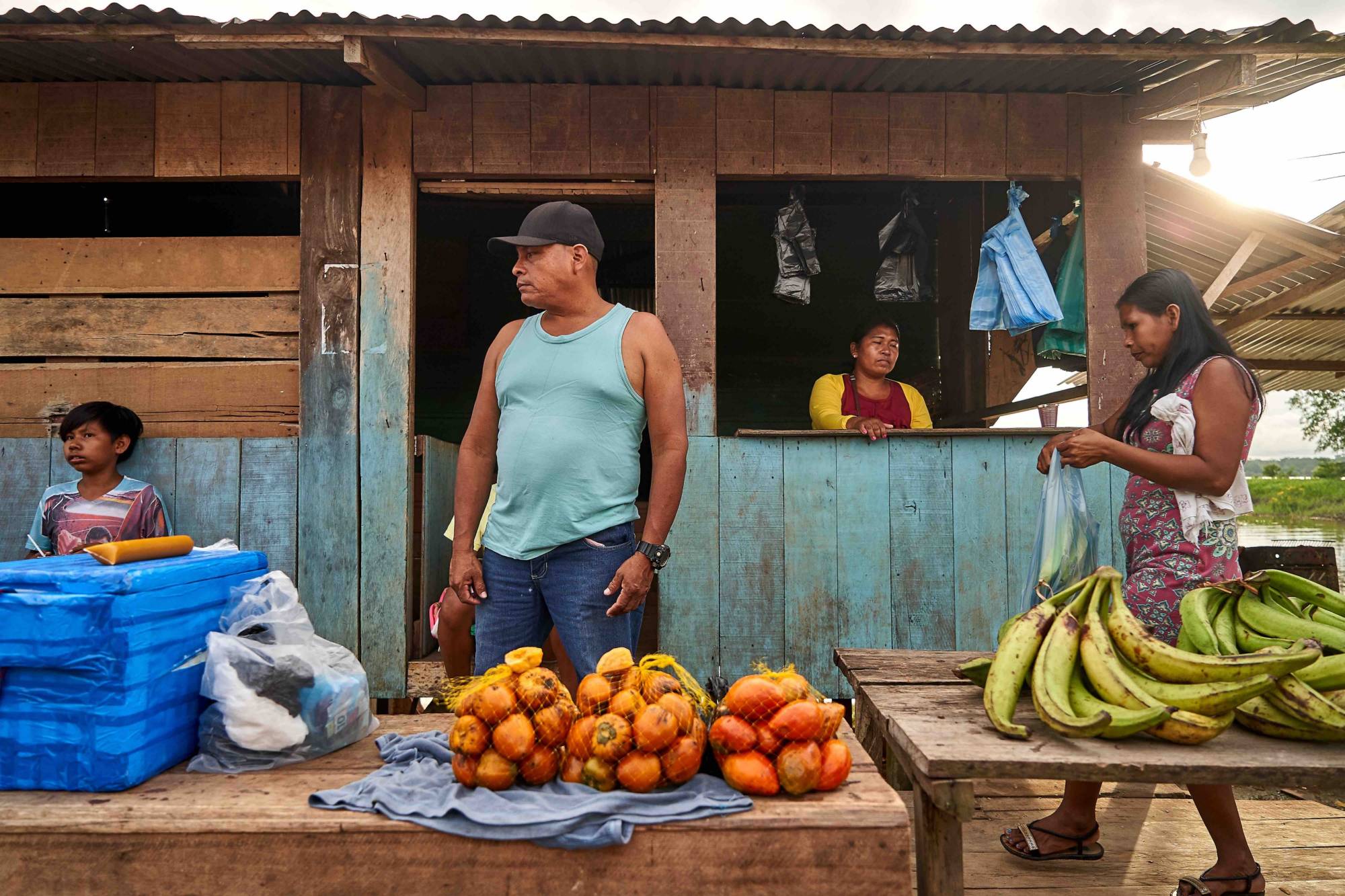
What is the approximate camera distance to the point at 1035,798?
3.54 meters

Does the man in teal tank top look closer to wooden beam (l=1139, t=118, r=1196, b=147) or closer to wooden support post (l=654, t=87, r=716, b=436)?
wooden support post (l=654, t=87, r=716, b=436)

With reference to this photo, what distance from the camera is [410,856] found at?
173cm

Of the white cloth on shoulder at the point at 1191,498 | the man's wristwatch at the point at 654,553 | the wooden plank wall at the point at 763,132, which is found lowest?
the man's wristwatch at the point at 654,553

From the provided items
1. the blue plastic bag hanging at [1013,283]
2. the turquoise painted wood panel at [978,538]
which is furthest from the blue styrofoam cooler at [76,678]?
the blue plastic bag hanging at [1013,283]

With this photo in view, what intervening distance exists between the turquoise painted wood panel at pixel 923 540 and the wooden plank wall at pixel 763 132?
1554 millimetres

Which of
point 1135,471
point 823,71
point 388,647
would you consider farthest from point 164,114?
point 1135,471

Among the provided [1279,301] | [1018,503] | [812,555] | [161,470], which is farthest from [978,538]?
[1279,301]

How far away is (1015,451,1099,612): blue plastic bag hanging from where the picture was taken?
3.05m

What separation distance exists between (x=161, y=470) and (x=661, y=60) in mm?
3282

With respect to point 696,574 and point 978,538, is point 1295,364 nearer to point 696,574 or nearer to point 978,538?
point 978,538

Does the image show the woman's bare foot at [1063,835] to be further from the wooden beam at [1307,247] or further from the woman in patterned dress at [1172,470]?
A: the wooden beam at [1307,247]

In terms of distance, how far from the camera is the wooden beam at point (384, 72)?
380cm

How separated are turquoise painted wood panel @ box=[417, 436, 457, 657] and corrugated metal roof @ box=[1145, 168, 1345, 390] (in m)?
4.55

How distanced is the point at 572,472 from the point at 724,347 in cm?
578
